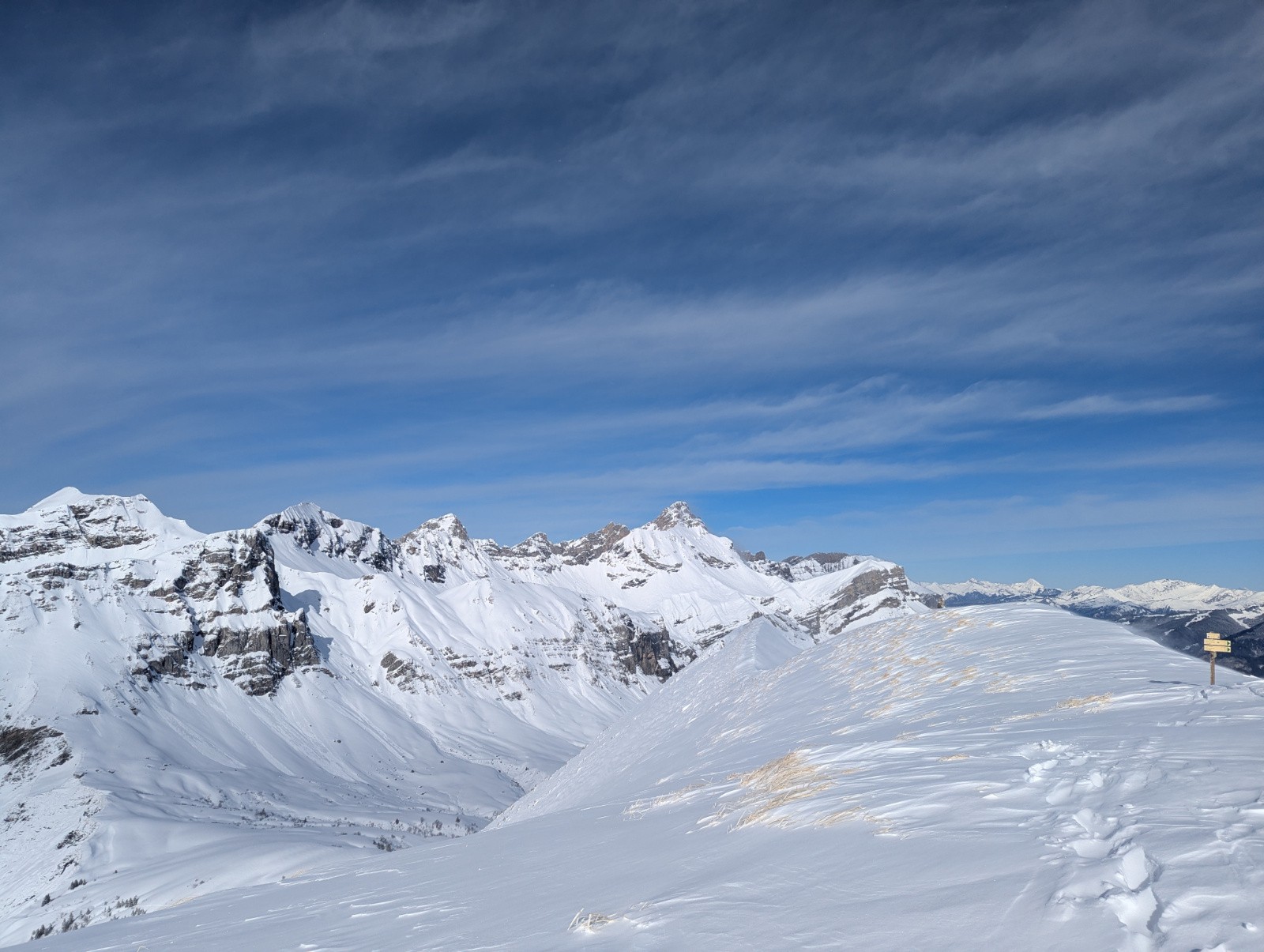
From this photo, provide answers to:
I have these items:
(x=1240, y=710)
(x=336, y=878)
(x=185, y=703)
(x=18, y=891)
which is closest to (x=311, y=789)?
(x=185, y=703)

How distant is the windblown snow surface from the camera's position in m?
4.48

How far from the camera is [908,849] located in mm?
5824

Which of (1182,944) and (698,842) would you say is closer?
(1182,944)

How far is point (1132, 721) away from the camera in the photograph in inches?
334

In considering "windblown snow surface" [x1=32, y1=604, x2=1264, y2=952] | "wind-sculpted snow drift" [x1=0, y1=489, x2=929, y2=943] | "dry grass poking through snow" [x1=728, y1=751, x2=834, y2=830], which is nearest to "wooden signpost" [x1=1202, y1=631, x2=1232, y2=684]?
"windblown snow surface" [x1=32, y1=604, x2=1264, y2=952]

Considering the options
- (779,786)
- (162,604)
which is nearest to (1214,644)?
(779,786)

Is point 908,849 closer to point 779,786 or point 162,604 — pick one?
point 779,786

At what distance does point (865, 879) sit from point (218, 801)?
133m

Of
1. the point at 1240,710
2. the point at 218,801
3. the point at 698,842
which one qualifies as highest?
the point at 1240,710

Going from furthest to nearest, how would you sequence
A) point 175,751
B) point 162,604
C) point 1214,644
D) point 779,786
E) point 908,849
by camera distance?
point 162,604, point 175,751, point 1214,644, point 779,786, point 908,849

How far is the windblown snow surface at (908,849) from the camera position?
448 cm

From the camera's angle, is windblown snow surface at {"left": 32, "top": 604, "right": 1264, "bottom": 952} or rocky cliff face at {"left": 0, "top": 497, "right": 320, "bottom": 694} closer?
windblown snow surface at {"left": 32, "top": 604, "right": 1264, "bottom": 952}

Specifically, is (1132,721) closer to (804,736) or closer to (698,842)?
(698,842)

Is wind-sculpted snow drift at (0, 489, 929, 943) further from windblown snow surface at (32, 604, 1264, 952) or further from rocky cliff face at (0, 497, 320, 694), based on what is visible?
windblown snow surface at (32, 604, 1264, 952)
